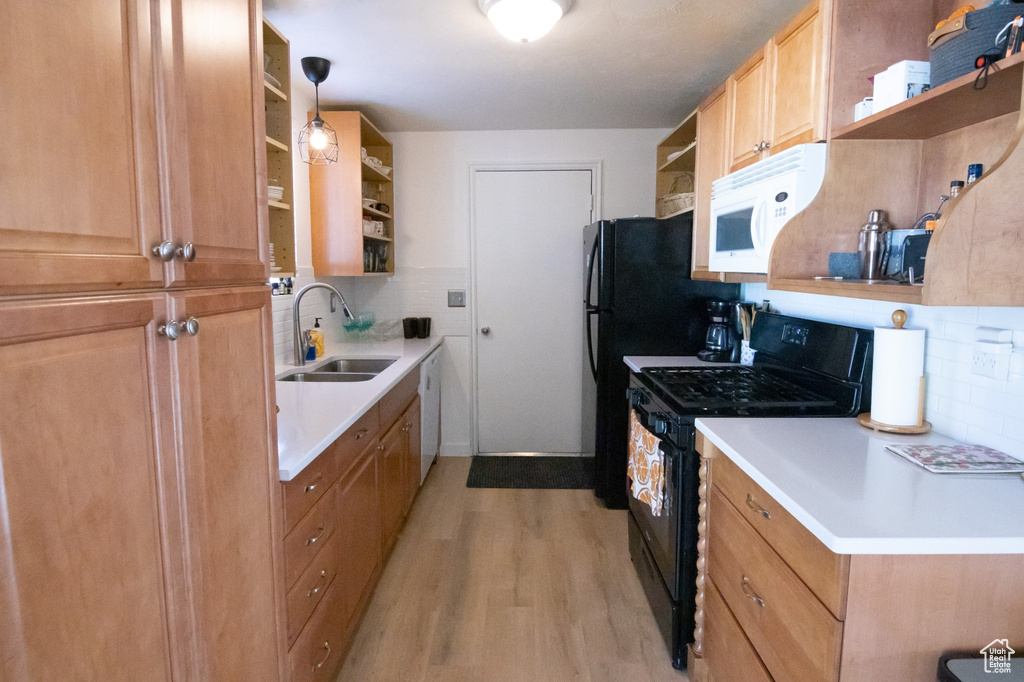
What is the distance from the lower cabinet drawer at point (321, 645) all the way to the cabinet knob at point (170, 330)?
951mm

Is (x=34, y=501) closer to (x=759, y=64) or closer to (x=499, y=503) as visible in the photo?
(x=759, y=64)

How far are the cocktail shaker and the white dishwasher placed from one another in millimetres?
2294

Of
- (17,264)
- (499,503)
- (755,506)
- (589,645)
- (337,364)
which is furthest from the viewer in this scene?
(499,503)

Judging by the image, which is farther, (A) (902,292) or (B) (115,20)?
(A) (902,292)

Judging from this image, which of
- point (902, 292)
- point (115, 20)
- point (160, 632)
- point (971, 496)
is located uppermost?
point (115, 20)

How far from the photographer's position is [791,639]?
1198 millimetres

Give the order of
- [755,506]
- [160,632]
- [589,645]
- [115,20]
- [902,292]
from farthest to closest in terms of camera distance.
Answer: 1. [589,645]
2. [755,506]
3. [902,292]
4. [160,632]
5. [115,20]

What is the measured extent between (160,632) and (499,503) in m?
2.48

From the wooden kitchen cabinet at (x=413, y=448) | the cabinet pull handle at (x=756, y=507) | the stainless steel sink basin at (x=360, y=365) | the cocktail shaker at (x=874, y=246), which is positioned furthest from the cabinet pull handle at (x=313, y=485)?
the cocktail shaker at (x=874, y=246)

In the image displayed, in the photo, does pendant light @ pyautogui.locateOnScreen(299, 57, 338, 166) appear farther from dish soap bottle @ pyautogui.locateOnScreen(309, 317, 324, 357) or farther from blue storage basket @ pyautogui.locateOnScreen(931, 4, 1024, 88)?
blue storage basket @ pyautogui.locateOnScreen(931, 4, 1024, 88)

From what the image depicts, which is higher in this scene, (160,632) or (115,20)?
(115,20)

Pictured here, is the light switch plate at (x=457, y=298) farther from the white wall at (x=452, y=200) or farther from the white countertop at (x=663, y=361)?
the white countertop at (x=663, y=361)

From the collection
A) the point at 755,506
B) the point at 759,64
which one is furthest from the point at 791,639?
the point at 759,64
